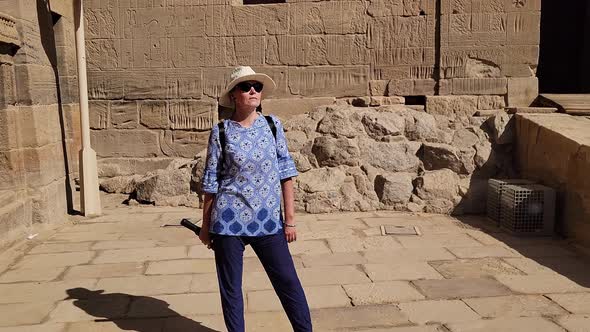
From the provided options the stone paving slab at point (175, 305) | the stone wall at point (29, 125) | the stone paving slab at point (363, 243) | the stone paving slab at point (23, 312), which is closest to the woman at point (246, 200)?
the stone paving slab at point (175, 305)

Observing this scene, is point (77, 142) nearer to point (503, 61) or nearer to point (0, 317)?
point (0, 317)

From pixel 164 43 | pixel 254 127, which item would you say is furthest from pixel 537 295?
pixel 164 43

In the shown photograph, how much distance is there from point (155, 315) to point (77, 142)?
539cm

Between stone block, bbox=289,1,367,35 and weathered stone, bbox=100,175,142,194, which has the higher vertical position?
stone block, bbox=289,1,367,35

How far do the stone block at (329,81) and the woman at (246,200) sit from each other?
566 centimetres

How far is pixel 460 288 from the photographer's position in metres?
4.44

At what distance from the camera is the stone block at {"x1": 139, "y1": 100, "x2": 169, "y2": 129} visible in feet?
29.7

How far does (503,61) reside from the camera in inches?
331

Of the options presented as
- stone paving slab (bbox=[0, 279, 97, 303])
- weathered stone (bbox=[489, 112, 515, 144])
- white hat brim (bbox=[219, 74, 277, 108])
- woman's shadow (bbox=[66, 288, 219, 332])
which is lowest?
stone paving slab (bbox=[0, 279, 97, 303])

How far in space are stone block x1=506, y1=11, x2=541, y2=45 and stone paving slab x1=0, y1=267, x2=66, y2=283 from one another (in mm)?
A: 7201

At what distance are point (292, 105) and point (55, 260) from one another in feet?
15.3

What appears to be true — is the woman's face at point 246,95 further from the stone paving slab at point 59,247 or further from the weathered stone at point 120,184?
the weathered stone at point 120,184

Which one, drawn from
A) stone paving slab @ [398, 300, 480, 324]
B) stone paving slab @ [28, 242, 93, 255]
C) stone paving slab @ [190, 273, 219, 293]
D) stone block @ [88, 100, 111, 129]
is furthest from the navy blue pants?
stone block @ [88, 100, 111, 129]

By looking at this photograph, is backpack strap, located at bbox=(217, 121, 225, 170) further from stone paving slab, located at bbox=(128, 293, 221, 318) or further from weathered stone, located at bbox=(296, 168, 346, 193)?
weathered stone, located at bbox=(296, 168, 346, 193)
